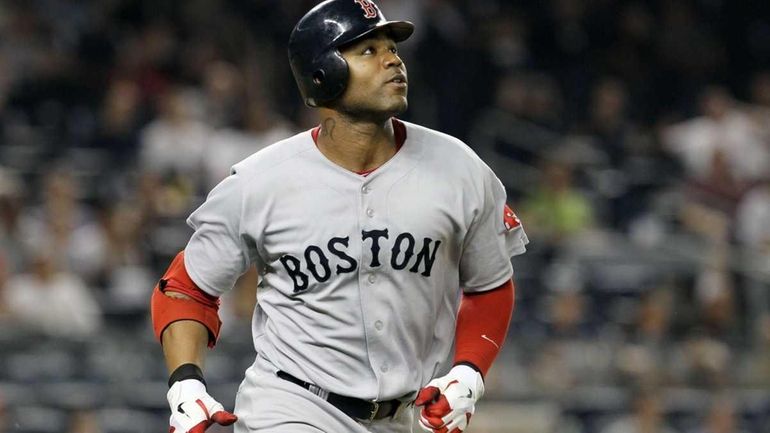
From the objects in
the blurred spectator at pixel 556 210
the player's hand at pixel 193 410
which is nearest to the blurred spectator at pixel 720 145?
the blurred spectator at pixel 556 210

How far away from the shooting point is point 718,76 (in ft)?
42.7

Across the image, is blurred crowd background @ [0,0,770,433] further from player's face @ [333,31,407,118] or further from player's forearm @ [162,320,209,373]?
player's face @ [333,31,407,118]

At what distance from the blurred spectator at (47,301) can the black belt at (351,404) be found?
5.06 meters

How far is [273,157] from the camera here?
3.95 meters

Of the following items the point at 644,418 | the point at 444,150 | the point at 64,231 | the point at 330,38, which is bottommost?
the point at 644,418

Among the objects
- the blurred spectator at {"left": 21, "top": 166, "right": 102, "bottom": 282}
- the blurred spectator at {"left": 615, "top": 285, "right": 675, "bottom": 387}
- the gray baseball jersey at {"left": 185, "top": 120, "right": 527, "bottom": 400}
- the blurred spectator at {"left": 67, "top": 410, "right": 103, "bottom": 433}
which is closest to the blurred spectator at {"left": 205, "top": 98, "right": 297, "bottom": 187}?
the blurred spectator at {"left": 21, "top": 166, "right": 102, "bottom": 282}

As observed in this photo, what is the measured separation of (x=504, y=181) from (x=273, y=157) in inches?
285

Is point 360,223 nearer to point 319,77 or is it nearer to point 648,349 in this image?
point 319,77

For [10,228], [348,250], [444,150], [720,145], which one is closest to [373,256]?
[348,250]

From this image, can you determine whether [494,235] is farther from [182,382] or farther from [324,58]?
[182,382]

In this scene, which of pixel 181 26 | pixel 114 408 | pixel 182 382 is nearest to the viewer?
pixel 182 382

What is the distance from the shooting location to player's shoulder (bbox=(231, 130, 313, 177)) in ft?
12.8

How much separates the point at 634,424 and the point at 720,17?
6.06m

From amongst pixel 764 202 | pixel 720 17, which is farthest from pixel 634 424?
pixel 720 17
